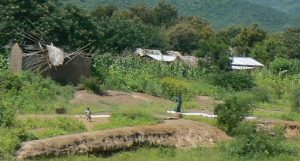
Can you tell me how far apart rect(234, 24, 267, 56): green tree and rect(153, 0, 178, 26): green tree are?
50.7 ft

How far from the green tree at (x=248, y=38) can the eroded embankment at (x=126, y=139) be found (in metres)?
51.4

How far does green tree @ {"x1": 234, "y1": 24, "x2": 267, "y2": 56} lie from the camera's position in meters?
74.9

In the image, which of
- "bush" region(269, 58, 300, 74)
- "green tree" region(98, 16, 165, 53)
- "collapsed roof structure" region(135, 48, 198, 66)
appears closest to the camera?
"bush" region(269, 58, 300, 74)

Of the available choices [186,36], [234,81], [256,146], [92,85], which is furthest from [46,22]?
[186,36]

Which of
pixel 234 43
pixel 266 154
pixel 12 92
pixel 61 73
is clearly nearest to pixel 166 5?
pixel 234 43

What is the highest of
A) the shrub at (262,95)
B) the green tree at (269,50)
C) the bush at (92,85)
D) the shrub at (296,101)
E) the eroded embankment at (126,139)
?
the green tree at (269,50)

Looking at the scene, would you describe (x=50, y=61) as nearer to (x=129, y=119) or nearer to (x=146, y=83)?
(x=146, y=83)

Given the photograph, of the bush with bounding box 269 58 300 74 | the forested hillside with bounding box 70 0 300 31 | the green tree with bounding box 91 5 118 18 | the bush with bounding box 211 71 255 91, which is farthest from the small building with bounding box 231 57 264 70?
the forested hillside with bounding box 70 0 300 31

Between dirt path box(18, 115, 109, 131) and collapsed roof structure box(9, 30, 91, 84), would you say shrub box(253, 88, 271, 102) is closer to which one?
collapsed roof structure box(9, 30, 91, 84)

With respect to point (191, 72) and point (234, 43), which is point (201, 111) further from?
point (234, 43)

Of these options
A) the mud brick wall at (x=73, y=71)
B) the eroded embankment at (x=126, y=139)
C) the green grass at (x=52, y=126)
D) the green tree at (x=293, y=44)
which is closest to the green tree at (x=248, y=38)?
the green tree at (x=293, y=44)

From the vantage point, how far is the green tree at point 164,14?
292 ft

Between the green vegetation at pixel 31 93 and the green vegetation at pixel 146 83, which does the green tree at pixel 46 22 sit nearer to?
the green vegetation at pixel 146 83

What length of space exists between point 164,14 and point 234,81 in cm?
4688
